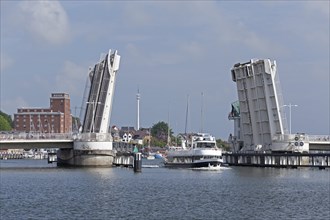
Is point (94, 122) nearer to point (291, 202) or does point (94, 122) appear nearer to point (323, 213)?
point (291, 202)

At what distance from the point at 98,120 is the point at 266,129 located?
17765 mm

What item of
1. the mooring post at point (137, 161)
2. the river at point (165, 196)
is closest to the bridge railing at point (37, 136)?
the mooring post at point (137, 161)

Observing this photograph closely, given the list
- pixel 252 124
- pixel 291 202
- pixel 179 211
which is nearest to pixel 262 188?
pixel 291 202

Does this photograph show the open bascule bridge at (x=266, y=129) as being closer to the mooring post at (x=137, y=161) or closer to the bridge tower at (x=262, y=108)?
the bridge tower at (x=262, y=108)

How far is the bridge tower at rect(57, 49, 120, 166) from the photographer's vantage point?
278 ft

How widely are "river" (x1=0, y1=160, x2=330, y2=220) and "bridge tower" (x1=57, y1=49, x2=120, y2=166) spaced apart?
1099 centimetres

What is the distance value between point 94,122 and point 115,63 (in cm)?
781

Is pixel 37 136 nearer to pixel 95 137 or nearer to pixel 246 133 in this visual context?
pixel 95 137

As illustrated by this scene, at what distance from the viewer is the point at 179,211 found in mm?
43656

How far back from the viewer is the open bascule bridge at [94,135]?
85062 millimetres

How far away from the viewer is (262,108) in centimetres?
8800

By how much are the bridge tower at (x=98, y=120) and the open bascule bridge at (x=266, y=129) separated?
14.3m

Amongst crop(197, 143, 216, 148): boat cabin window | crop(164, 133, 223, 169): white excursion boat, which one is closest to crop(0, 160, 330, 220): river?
crop(164, 133, 223, 169): white excursion boat

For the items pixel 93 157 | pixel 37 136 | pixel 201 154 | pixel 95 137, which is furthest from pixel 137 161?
pixel 37 136
